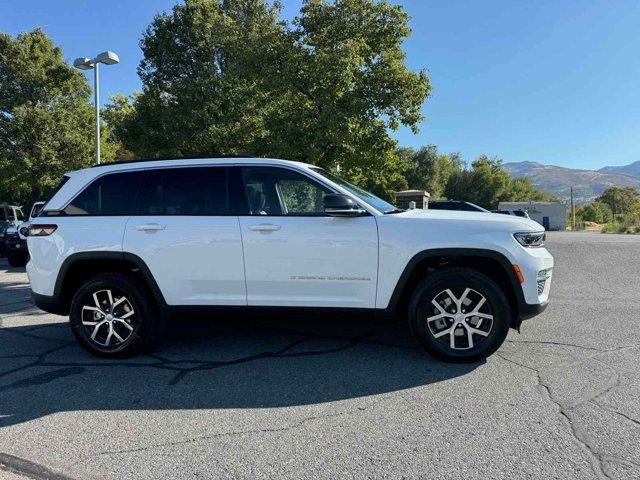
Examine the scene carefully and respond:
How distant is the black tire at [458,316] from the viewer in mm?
4492

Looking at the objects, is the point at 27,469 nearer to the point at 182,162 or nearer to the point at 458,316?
the point at 182,162

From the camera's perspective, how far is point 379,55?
598 inches

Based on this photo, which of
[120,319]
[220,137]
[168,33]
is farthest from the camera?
[168,33]

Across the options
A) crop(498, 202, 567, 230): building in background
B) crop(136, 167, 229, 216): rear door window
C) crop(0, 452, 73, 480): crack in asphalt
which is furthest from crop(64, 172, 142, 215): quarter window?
crop(498, 202, 567, 230): building in background

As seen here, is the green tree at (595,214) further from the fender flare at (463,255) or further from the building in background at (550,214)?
the fender flare at (463,255)

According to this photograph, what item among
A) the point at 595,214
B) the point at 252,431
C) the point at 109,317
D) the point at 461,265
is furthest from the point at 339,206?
the point at 595,214

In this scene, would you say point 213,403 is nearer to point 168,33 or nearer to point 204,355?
point 204,355

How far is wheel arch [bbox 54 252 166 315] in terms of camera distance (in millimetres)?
4824

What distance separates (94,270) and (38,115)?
22302 mm

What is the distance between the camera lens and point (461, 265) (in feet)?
15.4

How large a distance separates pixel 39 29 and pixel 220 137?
1312 cm

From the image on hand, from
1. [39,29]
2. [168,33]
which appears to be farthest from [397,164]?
[39,29]

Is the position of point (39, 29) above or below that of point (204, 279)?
above

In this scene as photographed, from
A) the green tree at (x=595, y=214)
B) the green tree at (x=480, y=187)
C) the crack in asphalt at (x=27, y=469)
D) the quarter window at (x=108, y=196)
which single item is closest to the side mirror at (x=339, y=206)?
the quarter window at (x=108, y=196)
